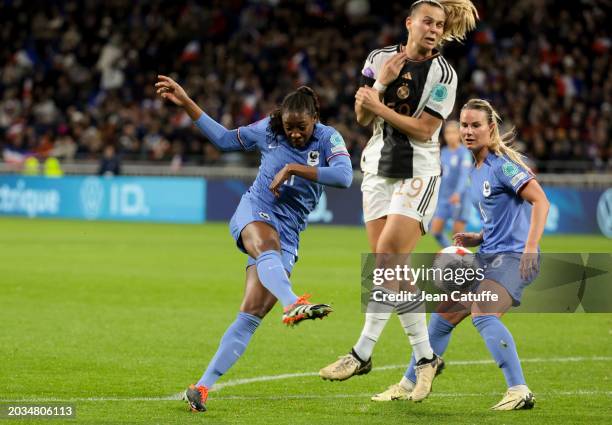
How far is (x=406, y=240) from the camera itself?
21.3ft

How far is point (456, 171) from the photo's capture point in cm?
1664

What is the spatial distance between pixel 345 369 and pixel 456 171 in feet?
34.7

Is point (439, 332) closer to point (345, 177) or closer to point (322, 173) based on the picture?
point (345, 177)

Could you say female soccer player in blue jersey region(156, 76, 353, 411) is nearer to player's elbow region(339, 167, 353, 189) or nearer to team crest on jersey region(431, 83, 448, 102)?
player's elbow region(339, 167, 353, 189)

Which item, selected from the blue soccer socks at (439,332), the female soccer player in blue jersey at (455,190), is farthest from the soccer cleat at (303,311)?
the female soccer player in blue jersey at (455,190)

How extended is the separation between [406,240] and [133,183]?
2072cm

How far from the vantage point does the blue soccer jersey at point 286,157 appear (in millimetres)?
6758

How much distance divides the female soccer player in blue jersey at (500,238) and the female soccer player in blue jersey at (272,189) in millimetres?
866

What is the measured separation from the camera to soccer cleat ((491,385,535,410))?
653cm

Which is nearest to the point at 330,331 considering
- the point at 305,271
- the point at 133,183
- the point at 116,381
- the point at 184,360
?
the point at 184,360

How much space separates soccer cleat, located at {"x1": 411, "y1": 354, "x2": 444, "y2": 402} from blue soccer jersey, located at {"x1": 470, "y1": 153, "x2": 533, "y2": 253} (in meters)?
0.77

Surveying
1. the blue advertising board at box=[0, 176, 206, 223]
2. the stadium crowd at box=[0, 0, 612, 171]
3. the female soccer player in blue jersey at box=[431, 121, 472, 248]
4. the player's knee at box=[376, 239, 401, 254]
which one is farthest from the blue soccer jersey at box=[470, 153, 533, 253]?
the blue advertising board at box=[0, 176, 206, 223]

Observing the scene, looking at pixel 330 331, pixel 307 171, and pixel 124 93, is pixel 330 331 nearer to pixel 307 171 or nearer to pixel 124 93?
pixel 307 171

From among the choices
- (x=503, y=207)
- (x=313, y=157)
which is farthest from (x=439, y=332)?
(x=313, y=157)
